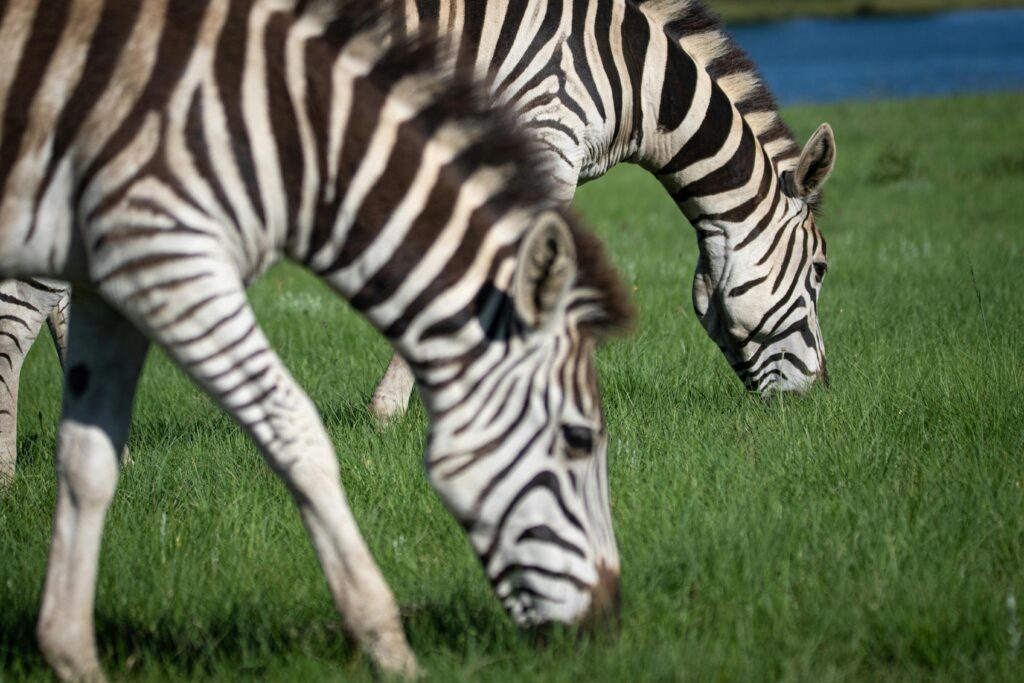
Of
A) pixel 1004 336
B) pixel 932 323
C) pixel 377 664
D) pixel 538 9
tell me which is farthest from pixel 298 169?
pixel 932 323

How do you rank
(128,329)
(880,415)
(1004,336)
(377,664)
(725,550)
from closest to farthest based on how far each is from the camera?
(377,664)
(128,329)
(725,550)
(880,415)
(1004,336)

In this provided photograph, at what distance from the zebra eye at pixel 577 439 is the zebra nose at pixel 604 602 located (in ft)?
1.15

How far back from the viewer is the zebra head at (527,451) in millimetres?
3607

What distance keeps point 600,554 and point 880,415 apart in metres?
2.59

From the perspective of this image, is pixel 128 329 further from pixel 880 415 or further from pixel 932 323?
pixel 932 323

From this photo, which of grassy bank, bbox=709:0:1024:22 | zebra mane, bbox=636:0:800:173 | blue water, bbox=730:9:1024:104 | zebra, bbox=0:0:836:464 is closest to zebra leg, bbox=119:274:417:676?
zebra, bbox=0:0:836:464

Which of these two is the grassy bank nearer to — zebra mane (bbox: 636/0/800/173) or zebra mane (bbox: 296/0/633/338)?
zebra mane (bbox: 636/0/800/173)

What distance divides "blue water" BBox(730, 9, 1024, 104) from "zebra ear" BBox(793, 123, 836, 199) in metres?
22.1

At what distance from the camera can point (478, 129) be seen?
3.72 m

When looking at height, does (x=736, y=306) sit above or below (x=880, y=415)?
above

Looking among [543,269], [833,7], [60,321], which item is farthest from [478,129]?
[833,7]

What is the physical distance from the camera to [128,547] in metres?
4.74

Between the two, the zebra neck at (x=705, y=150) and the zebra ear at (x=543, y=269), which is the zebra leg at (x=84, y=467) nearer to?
the zebra ear at (x=543, y=269)

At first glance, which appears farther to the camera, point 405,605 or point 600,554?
point 405,605
